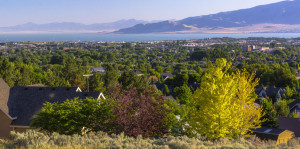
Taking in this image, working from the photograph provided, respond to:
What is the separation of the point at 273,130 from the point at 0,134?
1758 centimetres

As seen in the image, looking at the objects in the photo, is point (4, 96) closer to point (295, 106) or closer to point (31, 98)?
point (31, 98)

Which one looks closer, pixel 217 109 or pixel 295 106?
pixel 217 109

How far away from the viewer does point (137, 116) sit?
1484 cm

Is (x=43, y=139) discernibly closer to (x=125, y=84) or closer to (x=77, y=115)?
(x=77, y=115)

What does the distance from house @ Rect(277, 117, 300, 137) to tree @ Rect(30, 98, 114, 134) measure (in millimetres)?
15820

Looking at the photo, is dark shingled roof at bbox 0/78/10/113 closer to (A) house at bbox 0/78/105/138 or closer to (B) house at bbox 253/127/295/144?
(A) house at bbox 0/78/105/138

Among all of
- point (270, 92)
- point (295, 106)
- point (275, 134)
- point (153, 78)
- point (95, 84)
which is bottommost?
point (270, 92)

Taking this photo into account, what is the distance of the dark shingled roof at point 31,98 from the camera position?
1702 cm

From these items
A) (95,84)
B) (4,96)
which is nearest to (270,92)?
A: (95,84)

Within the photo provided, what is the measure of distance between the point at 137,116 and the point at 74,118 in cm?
297

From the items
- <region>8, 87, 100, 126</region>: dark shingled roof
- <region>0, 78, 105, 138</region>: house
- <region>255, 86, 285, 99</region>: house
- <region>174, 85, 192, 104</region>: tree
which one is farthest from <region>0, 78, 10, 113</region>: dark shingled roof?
<region>255, 86, 285, 99</region>: house

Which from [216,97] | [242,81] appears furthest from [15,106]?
[242,81]

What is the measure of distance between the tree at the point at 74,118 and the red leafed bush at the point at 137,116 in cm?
68

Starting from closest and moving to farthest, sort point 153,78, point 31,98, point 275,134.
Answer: point 31,98, point 275,134, point 153,78
